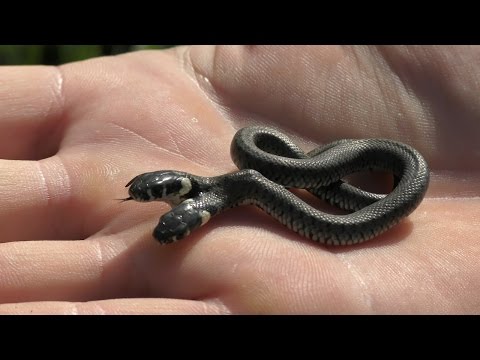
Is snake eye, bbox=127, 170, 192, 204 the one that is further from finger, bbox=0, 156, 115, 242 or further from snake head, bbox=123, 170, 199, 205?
finger, bbox=0, 156, 115, 242

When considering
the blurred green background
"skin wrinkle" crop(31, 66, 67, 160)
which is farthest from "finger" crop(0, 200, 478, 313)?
the blurred green background

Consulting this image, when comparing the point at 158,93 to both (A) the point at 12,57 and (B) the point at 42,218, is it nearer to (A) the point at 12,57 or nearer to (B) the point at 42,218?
(B) the point at 42,218

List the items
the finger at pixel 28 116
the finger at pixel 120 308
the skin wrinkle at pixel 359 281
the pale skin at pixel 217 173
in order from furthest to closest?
the finger at pixel 28 116 → the pale skin at pixel 217 173 → the skin wrinkle at pixel 359 281 → the finger at pixel 120 308

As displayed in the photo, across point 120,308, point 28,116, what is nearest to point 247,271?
point 120,308

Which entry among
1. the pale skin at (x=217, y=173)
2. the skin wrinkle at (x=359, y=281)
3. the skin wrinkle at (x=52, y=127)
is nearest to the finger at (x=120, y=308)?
the pale skin at (x=217, y=173)

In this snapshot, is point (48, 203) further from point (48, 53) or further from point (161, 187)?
point (48, 53)

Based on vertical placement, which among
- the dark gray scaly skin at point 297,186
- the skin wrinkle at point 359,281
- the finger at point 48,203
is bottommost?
the finger at point 48,203

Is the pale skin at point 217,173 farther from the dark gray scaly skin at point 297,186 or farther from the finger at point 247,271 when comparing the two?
the dark gray scaly skin at point 297,186
